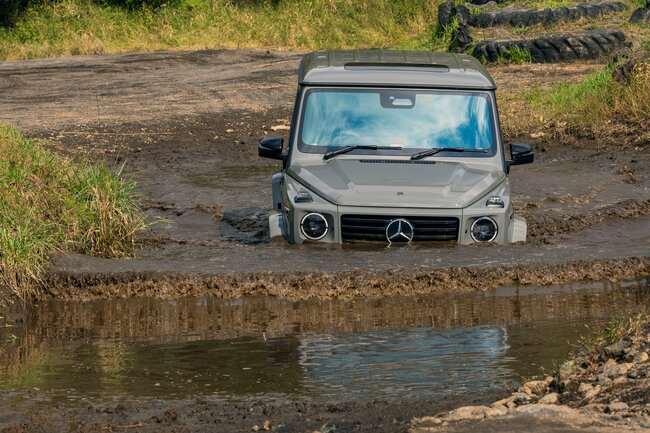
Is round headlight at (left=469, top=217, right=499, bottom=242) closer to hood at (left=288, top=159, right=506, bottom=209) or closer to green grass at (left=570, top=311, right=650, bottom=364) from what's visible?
hood at (left=288, top=159, right=506, bottom=209)

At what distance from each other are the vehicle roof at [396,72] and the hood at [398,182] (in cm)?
68

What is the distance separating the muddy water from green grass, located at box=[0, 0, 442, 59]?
1906 cm

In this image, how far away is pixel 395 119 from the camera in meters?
9.99

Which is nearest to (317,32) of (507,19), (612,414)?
(507,19)

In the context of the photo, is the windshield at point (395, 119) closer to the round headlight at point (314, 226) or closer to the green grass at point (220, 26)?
the round headlight at point (314, 226)

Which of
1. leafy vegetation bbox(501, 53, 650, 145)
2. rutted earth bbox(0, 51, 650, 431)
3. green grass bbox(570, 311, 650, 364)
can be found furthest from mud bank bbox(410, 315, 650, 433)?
leafy vegetation bbox(501, 53, 650, 145)

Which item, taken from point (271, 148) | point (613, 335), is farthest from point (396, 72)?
point (613, 335)

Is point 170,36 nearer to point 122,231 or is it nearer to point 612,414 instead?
point 122,231

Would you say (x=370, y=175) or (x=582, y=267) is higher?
(x=370, y=175)

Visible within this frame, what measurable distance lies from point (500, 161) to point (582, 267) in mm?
974

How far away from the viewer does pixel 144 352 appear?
7.79 metres

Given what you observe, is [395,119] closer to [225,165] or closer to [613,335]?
[613,335]

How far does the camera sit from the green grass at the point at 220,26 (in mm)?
28906

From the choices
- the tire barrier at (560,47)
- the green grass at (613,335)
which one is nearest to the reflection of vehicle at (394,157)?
the green grass at (613,335)
